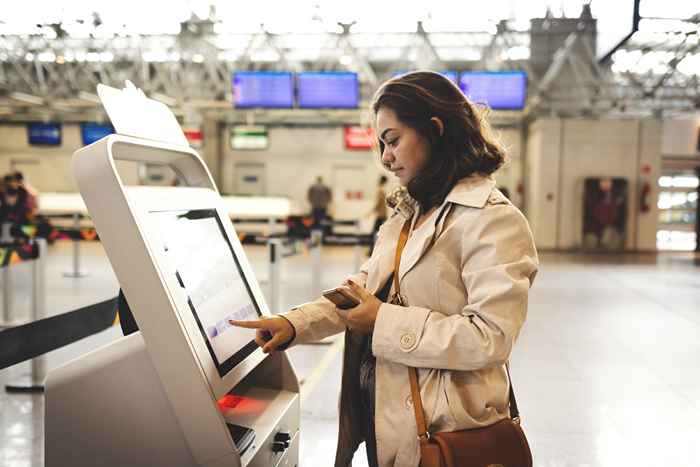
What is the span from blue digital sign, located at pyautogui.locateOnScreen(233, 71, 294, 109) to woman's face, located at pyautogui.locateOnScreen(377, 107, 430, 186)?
35.9ft

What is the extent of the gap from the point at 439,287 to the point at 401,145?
1.12 ft

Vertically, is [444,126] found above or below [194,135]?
below

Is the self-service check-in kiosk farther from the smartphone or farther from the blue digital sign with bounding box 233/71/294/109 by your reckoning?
the blue digital sign with bounding box 233/71/294/109

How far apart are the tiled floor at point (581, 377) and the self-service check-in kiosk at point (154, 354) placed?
5.79ft

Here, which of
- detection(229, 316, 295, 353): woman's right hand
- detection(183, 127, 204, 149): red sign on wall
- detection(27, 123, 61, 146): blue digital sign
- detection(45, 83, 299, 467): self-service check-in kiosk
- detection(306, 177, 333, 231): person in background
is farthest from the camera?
detection(27, 123, 61, 146): blue digital sign

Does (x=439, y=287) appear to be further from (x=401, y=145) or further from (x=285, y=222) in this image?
(x=285, y=222)

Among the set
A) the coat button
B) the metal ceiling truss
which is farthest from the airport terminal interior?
the metal ceiling truss

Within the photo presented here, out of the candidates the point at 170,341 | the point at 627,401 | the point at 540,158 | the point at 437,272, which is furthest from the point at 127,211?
the point at 540,158

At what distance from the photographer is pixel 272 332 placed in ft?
4.88

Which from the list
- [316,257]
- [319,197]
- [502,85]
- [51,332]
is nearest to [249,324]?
[51,332]

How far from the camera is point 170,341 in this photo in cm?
127

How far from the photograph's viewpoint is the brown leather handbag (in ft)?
4.29

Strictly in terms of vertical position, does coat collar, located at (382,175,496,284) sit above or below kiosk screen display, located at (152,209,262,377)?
above

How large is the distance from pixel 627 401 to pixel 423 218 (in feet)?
10.8
